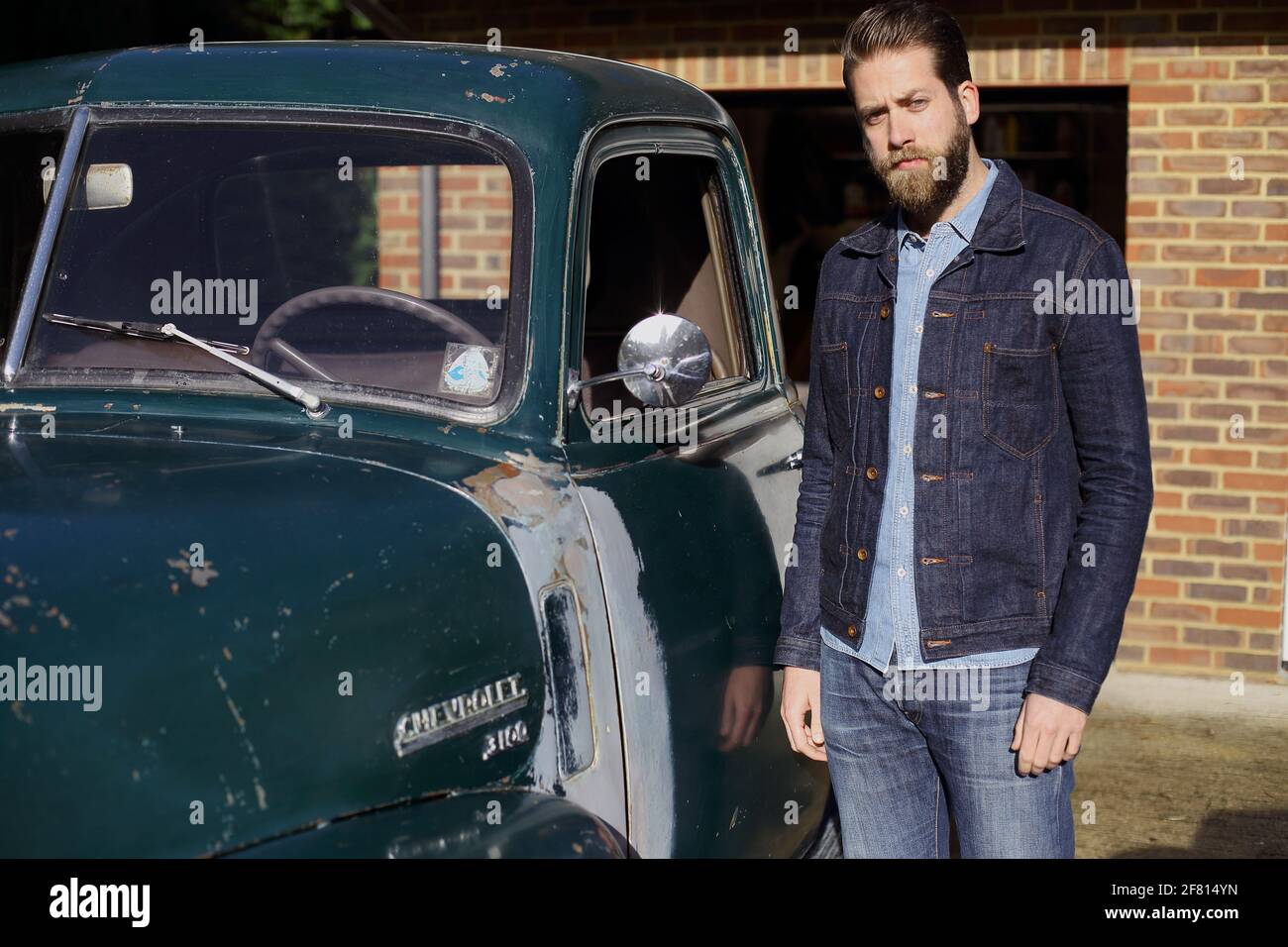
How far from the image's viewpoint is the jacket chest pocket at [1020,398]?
2396 millimetres

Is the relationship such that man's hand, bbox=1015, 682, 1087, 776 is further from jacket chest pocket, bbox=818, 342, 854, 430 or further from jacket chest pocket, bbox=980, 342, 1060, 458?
jacket chest pocket, bbox=818, 342, 854, 430

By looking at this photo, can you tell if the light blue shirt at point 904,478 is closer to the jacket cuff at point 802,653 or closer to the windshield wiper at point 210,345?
the jacket cuff at point 802,653

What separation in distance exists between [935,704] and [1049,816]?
0.81 feet

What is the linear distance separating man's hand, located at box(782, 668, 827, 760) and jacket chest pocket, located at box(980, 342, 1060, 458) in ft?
1.88

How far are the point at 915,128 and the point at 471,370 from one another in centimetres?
84

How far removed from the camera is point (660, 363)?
2.57m

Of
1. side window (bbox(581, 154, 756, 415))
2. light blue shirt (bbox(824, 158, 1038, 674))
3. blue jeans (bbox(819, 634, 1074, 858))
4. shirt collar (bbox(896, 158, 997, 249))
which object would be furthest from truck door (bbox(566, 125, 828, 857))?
shirt collar (bbox(896, 158, 997, 249))

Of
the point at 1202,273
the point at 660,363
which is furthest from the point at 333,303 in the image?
the point at 1202,273

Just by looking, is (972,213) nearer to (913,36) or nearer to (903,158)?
(903,158)

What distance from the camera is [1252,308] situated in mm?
6125

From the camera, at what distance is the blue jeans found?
2439 millimetres

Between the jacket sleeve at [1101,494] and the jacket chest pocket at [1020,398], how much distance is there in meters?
0.05

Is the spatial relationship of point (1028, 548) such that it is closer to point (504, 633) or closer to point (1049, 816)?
point (1049, 816)

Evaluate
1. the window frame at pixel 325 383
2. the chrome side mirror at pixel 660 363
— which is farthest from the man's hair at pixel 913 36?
the window frame at pixel 325 383
